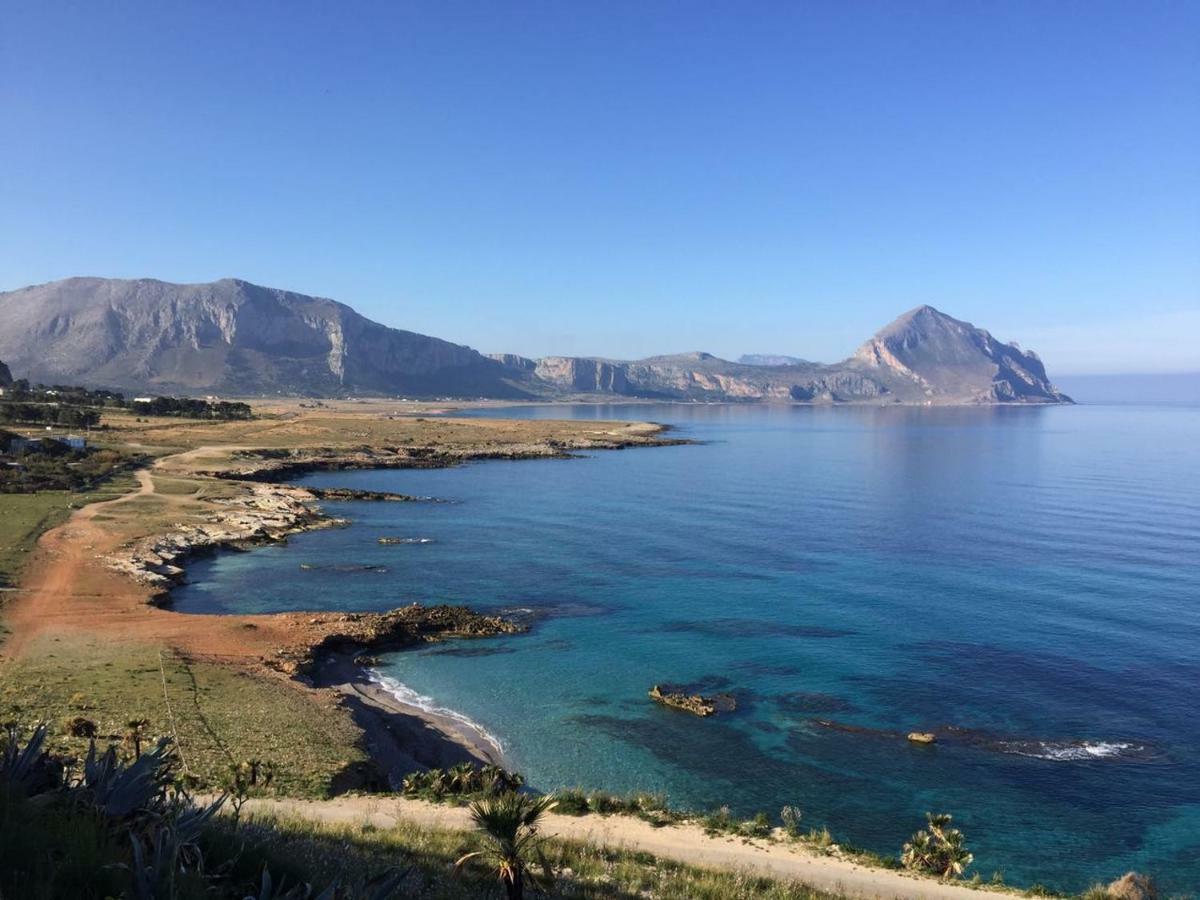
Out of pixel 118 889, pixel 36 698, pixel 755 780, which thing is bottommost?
pixel 755 780

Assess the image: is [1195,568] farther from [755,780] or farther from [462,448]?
[462,448]

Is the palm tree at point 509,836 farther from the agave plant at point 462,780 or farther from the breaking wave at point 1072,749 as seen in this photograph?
the breaking wave at point 1072,749

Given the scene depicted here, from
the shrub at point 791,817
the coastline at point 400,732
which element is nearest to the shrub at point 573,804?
the shrub at point 791,817

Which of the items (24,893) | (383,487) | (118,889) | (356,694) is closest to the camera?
(24,893)

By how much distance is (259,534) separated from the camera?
61562 millimetres

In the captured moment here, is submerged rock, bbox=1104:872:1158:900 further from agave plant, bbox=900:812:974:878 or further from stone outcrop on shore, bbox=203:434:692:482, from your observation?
stone outcrop on shore, bbox=203:434:692:482

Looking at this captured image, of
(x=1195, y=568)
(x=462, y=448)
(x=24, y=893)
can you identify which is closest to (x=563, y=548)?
(x=1195, y=568)

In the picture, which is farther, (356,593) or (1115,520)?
(1115,520)

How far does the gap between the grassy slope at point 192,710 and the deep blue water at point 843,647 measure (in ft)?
21.8

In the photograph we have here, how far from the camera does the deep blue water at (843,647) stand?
25.1 metres

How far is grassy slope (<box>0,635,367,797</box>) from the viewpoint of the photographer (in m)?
22.4

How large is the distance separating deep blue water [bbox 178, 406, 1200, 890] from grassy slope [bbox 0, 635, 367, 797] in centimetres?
664

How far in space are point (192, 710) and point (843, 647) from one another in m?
29.4

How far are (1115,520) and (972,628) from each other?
3997cm
